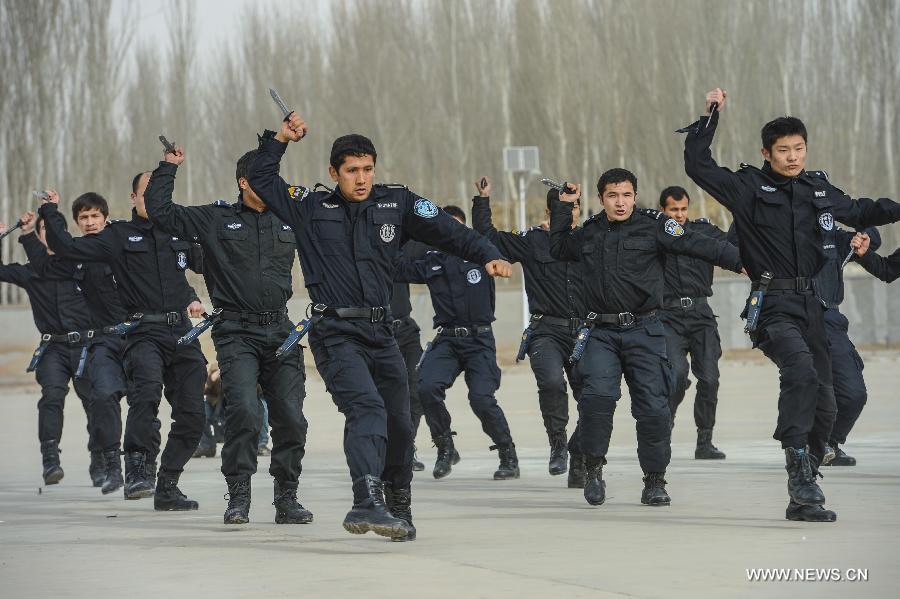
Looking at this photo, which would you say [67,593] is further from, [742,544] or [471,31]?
[471,31]

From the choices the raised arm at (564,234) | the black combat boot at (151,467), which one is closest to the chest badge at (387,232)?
the raised arm at (564,234)

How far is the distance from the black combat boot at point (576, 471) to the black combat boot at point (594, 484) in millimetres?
1044

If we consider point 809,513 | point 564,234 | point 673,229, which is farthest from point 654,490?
point 564,234

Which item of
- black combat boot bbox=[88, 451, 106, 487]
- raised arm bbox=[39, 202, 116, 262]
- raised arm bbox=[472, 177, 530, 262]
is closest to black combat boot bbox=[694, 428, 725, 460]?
raised arm bbox=[472, 177, 530, 262]

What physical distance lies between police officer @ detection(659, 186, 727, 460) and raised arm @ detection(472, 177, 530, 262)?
3.93 feet

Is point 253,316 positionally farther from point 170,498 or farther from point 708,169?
point 708,169

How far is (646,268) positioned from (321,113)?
3989cm

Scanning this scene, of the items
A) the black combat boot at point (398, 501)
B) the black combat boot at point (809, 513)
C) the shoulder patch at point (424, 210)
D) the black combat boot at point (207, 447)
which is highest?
the shoulder patch at point (424, 210)

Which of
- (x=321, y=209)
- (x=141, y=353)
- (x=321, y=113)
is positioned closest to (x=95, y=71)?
(x=321, y=113)

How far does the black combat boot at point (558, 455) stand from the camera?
12180 mm

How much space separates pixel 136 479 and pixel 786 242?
4.84m

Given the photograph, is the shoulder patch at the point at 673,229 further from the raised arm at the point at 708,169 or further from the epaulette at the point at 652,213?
the raised arm at the point at 708,169

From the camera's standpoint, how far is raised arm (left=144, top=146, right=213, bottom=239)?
9.34m

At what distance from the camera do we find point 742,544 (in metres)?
7.62
